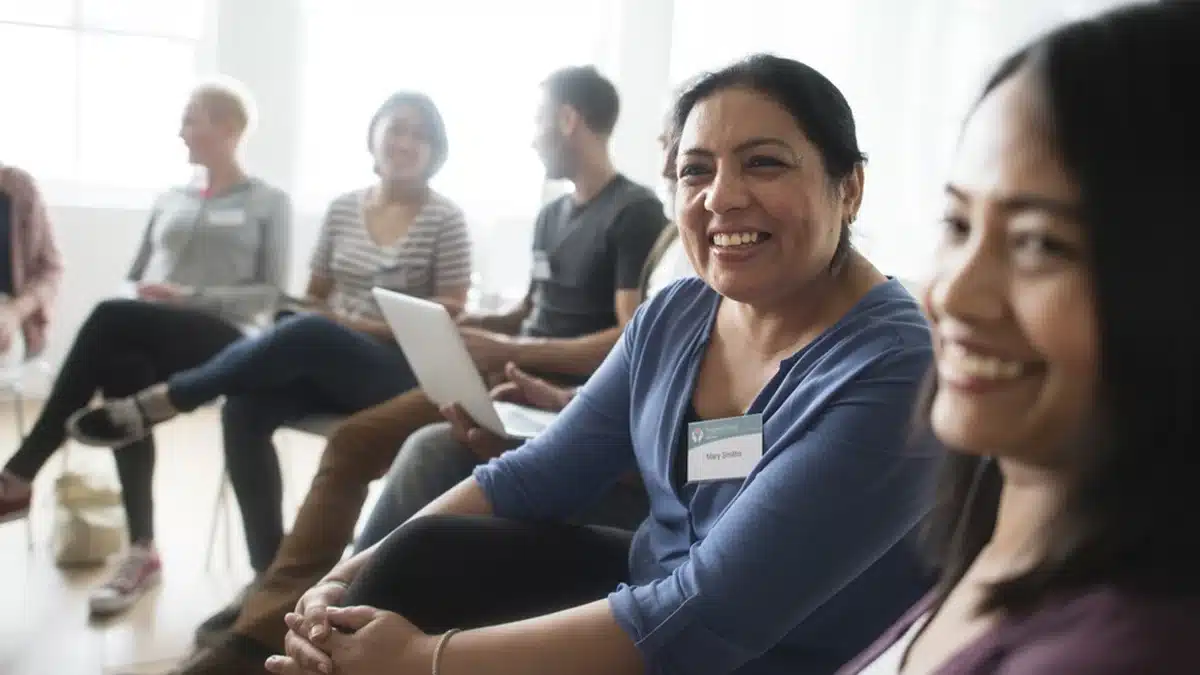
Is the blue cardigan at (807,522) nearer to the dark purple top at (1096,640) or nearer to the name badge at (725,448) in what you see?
the name badge at (725,448)

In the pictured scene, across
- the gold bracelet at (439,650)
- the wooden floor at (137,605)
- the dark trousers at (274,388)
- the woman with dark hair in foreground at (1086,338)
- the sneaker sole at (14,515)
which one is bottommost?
the wooden floor at (137,605)

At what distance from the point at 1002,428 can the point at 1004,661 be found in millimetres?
132

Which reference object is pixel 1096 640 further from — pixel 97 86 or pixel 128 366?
pixel 97 86

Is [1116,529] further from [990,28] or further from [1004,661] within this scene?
[990,28]

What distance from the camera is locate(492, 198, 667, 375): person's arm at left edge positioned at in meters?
2.29

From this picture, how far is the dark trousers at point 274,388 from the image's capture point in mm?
2420

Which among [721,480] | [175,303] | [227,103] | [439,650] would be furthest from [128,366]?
[721,480]

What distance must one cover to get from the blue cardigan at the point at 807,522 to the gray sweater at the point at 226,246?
200cm

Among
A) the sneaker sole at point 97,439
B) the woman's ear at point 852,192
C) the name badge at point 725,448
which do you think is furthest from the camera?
the sneaker sole at point 97,439

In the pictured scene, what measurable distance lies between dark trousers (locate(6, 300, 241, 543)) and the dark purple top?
8.03 ft

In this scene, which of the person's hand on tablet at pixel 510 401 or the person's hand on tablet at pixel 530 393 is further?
the person's hand on tablet at pixel 530 393

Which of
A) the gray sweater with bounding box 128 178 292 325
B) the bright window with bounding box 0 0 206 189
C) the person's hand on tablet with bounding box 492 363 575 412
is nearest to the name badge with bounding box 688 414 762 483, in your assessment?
the person's hand on tablet with bounding box 492 363 575 412

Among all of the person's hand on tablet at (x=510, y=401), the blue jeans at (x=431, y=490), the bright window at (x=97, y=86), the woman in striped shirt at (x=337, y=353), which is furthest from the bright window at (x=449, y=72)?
the blue jeans at (x=431, y=490)

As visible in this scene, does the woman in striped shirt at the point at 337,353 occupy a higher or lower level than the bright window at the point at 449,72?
lower
